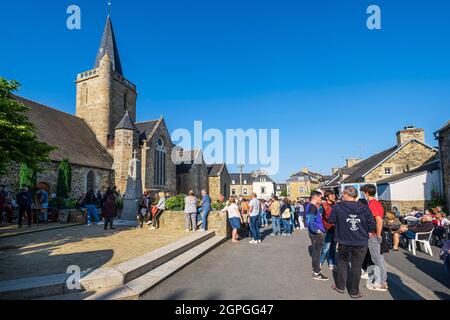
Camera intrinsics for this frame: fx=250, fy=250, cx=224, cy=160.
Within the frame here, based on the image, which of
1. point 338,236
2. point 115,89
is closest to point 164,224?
point 338,236

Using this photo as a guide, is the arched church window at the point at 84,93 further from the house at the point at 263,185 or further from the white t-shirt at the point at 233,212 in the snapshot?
the house at the point at 263,185

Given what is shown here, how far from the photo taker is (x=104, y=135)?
27922mm

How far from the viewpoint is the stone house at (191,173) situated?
121 ft

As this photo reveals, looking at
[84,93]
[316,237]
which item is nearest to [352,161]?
[316,237]

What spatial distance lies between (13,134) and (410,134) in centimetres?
2788

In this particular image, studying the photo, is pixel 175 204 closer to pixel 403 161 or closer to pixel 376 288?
pixel 376 288

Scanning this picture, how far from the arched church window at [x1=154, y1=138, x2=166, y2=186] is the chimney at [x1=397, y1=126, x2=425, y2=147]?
25448 millimetres

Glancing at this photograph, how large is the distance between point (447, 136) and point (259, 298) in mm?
15755

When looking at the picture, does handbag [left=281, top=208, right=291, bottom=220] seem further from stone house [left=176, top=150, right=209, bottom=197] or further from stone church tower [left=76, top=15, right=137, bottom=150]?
stone house [left=176, top=150, right=209, bottom=197]

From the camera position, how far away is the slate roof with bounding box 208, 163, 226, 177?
43.6 meters

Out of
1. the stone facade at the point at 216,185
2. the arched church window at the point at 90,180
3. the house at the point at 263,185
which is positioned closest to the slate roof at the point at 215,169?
the stone facade at the point at 216,185

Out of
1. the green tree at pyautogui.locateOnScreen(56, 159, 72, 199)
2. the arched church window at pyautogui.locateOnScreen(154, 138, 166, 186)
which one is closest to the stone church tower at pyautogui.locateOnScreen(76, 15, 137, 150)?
the arched church window at pyautogui.locateOnScreen(154, 138, 166, 186)

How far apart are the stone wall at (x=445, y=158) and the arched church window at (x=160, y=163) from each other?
25.8 metres
